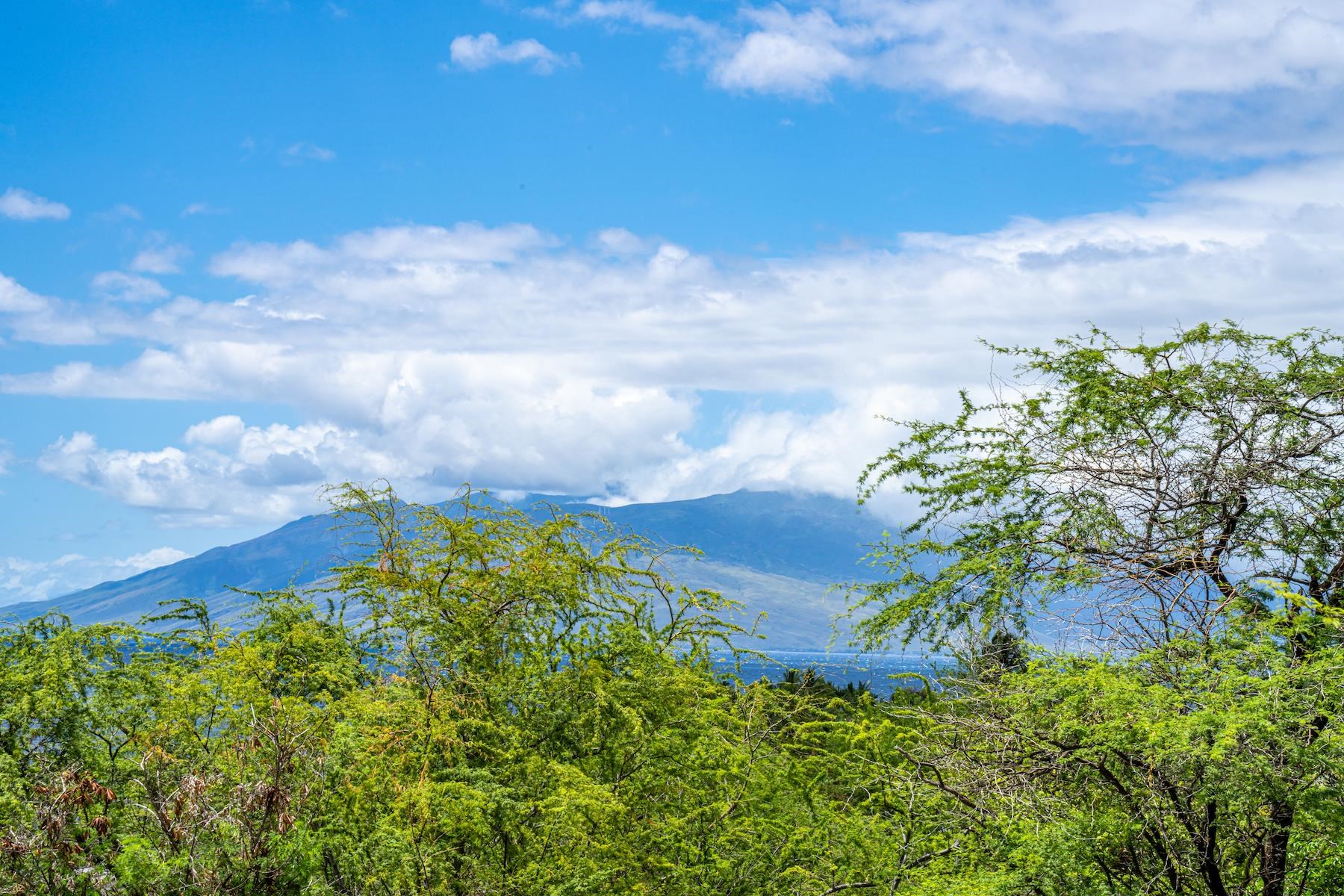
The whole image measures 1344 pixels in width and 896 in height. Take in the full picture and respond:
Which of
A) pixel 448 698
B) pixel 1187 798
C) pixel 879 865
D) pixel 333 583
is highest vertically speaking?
pixel 333 583

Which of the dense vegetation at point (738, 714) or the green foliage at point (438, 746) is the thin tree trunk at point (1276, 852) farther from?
the green foliage at point (438, 746)

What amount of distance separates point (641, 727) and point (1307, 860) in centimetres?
656

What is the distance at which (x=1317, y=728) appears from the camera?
29.8ft

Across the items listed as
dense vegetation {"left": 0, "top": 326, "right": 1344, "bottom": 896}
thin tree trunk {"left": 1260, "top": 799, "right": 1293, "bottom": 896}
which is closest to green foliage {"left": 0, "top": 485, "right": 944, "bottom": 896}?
dense vegetation {"left": 0, "top": 326, "right": 1344, "bottom": 896}

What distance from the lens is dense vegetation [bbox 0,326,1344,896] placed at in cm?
867

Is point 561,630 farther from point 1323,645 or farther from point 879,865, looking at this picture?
point 1323,645

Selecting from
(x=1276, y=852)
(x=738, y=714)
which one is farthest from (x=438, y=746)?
(x=1276, y=852)

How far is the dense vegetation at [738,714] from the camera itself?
8672mm

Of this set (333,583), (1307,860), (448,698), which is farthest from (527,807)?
(1307,860)

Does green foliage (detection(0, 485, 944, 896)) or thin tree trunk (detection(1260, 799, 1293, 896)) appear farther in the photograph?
thin tree trunk (detection(1260, 799, 1293, 896))

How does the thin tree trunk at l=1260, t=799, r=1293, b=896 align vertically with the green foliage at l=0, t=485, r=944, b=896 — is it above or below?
below

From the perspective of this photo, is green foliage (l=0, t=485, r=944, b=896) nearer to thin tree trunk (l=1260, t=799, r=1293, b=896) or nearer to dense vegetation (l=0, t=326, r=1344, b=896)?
dense vegetation (l=0, t=326, r=1344, b=896)

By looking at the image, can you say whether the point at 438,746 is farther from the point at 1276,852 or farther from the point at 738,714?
the point at 1276,852

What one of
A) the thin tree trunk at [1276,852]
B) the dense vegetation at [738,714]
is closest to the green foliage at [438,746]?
the dense vegetation at [738,714]
